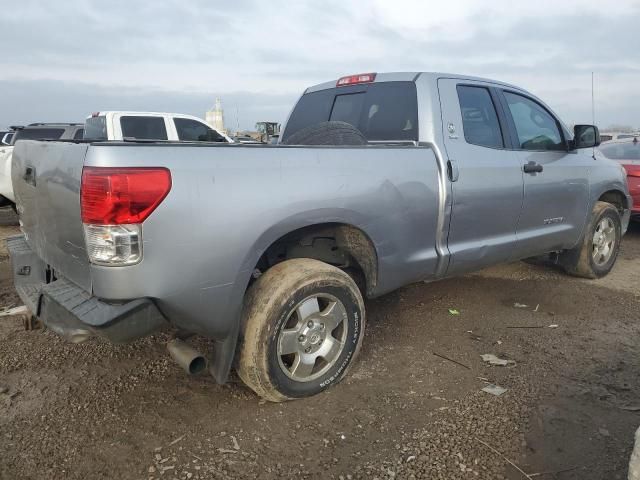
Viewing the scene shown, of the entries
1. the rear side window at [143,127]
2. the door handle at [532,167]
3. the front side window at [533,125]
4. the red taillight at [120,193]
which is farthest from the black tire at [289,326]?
the rear side window at [143,127]

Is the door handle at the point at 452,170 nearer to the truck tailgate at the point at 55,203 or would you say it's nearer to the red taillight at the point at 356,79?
the red taillight at the point at 356,79

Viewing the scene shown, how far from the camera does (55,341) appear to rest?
3.69m

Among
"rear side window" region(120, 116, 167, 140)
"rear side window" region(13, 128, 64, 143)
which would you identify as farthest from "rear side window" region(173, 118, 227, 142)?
"rear side window" region(13, 128, 64, 143)

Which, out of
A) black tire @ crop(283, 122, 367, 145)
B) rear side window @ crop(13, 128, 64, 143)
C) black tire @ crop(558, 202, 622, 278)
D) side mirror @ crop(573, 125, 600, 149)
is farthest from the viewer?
rear side window @ crop(13, 128, 64, 143)

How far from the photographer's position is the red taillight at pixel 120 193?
2.19 metres

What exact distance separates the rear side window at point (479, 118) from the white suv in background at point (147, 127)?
6327 mm

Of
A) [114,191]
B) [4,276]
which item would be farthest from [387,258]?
[4,276]

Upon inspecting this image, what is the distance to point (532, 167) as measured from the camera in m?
4.13

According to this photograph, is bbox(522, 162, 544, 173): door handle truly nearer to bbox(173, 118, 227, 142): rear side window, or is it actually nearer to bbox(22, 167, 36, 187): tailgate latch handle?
bbox(22, 167, 36, 187): tailgate latch handle

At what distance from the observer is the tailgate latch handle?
282 centimetres

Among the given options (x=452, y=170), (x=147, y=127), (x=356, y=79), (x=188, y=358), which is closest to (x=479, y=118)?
(x=452, y=170)

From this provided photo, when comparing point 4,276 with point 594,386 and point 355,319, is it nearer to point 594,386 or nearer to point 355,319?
point 355,319

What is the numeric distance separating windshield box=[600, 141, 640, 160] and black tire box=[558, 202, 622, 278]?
331cm

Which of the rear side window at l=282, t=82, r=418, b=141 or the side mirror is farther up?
the rear side window at l=282, t=82, r=418, b=141
